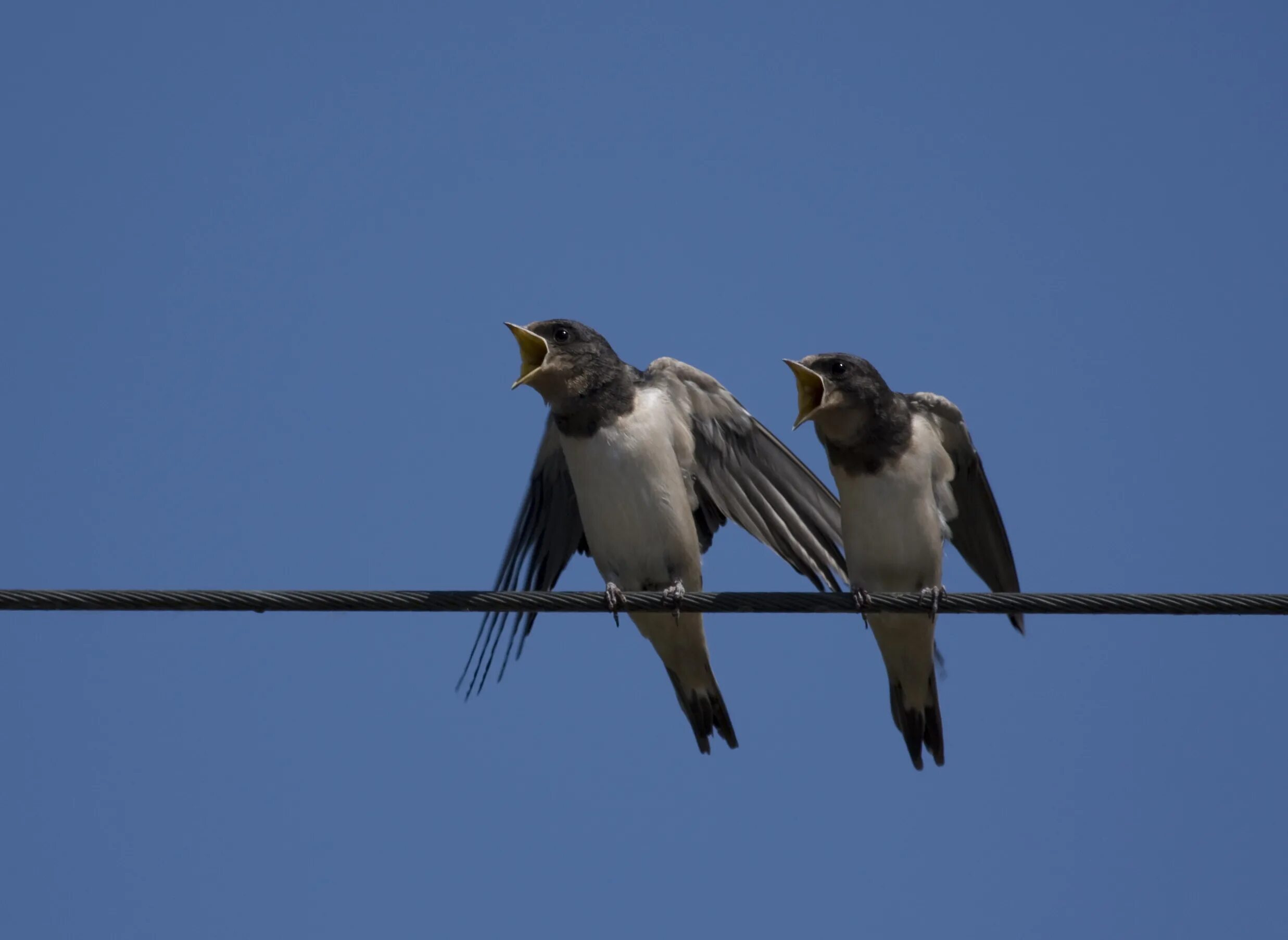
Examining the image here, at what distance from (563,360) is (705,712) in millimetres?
2086

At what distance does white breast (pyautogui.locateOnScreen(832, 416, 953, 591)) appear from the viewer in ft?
25.7

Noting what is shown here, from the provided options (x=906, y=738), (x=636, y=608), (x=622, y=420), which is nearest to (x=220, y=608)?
(x=636, y=608)

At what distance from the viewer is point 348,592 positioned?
5.79m

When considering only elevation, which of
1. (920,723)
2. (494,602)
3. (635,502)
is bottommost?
(920,723)

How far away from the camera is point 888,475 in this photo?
7.84 m

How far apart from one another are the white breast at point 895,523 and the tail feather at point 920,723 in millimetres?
775

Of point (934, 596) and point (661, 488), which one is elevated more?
point (661, 488)

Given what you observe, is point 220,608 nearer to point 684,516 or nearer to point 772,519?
point 684,516

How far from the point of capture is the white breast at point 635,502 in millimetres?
8148

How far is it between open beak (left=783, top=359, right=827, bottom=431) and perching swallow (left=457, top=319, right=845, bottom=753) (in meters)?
0.78

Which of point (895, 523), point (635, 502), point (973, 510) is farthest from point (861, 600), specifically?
point (973, 510)

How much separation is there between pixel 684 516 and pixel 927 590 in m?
1.70

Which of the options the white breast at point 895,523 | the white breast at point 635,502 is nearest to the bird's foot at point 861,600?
the white breast at point 895,523

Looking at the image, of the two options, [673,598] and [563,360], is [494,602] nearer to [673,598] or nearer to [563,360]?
[673,598]
